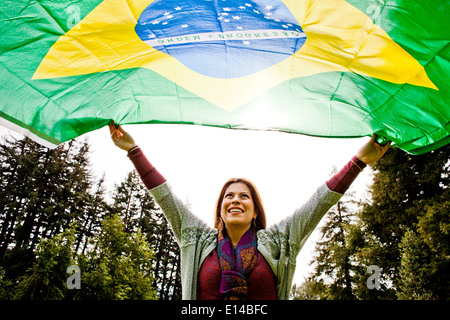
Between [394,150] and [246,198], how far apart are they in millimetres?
13058

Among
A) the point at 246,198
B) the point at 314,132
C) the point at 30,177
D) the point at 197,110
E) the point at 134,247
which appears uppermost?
the point at 30,177

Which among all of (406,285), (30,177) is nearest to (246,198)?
(406,285)

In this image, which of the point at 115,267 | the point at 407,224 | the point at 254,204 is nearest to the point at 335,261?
the point at 407,224

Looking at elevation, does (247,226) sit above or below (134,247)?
below

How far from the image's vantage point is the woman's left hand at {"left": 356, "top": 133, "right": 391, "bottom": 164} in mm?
2070

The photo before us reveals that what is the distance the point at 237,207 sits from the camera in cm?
215

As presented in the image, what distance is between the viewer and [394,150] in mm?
12875

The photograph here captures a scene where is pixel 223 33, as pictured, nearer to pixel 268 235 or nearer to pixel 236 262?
pixel 268 235

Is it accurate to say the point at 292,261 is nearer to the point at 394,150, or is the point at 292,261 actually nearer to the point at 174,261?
the point at 394,150

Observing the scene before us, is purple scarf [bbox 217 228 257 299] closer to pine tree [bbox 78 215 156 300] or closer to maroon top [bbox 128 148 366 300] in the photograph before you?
maroon top [bbox 128 148 366 300]

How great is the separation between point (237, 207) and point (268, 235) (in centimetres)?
31

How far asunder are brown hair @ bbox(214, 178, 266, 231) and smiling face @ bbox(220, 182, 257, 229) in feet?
0.12

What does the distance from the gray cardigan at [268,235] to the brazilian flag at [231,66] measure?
66cm

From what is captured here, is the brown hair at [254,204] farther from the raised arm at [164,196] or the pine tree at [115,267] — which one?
the pine tree at [115,267]
